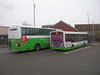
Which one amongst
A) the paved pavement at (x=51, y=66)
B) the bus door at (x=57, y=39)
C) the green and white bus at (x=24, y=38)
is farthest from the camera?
the bus door at (x=57, y=39)

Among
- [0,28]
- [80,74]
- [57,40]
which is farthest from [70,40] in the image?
[0,28]

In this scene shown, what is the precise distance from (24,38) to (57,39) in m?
4.42

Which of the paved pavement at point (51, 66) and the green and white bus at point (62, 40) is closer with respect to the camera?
the paved pavement at point (51, 66)

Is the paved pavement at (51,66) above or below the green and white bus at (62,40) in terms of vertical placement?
below

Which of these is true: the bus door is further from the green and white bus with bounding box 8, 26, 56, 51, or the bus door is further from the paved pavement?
the paved pavement

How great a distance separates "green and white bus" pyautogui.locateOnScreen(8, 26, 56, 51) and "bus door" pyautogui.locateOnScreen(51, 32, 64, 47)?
2.15 meters

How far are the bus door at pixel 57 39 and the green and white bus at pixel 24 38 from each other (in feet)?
7.05

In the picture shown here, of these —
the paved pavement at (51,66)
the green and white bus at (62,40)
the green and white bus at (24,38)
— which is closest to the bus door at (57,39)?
the green and white bus at (62,40)

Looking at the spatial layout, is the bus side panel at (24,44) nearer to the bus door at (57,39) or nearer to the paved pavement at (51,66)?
the bus door at (57,39)

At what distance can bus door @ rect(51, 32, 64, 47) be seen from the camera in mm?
14000

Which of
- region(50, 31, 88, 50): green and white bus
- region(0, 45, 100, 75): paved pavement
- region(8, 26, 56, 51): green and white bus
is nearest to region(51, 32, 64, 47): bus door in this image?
region(50, 31, 88, 50): green and white bus

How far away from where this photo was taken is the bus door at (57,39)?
1400cm

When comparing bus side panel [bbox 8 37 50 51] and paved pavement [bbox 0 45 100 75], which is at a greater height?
bus side panel [bbox 8 37 50 51]

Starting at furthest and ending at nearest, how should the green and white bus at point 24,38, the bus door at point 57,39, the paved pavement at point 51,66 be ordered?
the bus door at point 57,39
the green and white bus at point 24,38
the paved pavement at point 51,66
